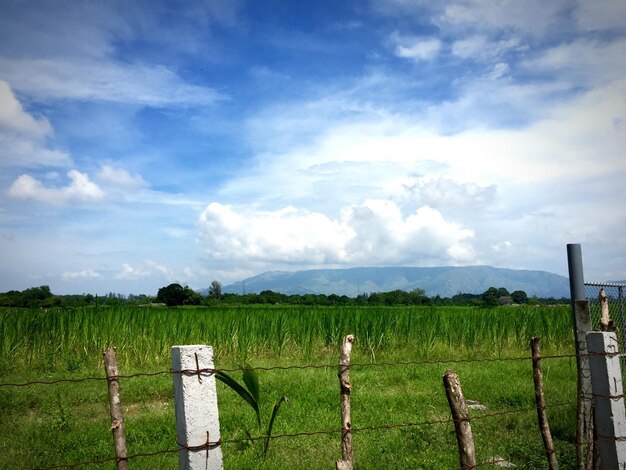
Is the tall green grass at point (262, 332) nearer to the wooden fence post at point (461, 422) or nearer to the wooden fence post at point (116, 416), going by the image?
the wooden fence post at point (116, 416)

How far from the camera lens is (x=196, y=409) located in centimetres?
292

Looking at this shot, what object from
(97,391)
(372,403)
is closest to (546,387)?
(372,403)

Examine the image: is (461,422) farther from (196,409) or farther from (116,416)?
(116,416)

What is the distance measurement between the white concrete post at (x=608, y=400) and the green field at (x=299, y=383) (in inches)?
20.5

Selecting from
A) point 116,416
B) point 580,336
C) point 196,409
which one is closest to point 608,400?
point 580,336

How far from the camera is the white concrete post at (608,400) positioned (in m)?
4.52

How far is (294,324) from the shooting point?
1498 centimetres

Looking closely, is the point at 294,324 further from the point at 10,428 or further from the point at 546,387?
the point at 10,428

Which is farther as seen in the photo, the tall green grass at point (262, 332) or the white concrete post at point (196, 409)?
the tall green grass at point (262, 332)

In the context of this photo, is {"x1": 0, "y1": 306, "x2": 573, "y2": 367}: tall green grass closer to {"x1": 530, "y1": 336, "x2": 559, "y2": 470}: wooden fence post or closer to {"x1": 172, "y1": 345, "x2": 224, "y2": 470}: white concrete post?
{"x1": 530, "y1": 336, "x2": 559, "y2": 470}: wooden fence post

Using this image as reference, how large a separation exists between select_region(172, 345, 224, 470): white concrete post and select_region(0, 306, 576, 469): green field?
3011 millimetres

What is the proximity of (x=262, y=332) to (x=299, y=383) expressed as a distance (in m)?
4.17

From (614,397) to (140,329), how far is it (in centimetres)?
1157

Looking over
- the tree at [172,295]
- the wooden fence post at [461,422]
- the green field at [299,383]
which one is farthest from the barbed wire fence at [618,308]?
the tree at [172,295]
